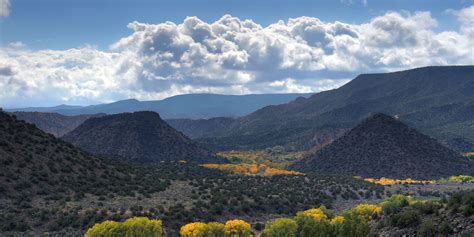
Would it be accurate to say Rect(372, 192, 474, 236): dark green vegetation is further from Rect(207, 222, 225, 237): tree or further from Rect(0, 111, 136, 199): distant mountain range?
Rect(0, 111, 136, 199): distant mountain range

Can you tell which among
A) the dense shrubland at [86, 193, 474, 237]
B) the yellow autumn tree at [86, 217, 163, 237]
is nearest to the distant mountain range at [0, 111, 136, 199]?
the yellow autumn tree at [86, 217, 163, 237]

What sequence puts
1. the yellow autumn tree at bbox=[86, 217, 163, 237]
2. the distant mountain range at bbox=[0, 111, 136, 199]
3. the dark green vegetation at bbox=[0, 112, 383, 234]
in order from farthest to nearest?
1. the distant mountain range at bbox=[0, 111, 136, 199]
2. the dark green vegetation at bbox=[0, 112, 383, 234]
3. the yellow autumn tree at bbox=[86, 217, 163, 237]

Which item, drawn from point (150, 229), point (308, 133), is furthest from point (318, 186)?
point (308, 133)

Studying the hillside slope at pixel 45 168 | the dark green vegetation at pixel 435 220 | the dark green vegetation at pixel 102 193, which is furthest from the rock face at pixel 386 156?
the dark green vegetation at pixel 435 220

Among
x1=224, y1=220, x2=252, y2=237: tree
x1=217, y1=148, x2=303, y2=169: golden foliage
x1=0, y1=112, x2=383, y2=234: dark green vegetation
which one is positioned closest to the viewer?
x1=224, y1=220, x2=252, y2=237: tree

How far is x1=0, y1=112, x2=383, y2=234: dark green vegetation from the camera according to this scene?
4725 cm

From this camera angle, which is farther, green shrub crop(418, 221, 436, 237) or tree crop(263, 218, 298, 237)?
tree crop(263, 218, 298, 237)

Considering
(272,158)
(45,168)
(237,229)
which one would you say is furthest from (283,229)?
(272,158)

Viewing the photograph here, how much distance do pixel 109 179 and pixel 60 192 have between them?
1106 centimetres

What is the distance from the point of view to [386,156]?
121 m

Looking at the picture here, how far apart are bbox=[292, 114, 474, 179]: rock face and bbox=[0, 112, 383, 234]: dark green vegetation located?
121 feet

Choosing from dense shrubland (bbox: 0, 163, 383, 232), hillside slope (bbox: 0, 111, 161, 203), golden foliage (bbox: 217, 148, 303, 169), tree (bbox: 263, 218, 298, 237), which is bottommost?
golden foliage (bbox: 217, 148, 303, 169)

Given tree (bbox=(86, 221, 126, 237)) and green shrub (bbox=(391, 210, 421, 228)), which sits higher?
green shrub (bbox=(391, 210, 421, 228))

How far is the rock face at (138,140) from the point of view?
445 ft
